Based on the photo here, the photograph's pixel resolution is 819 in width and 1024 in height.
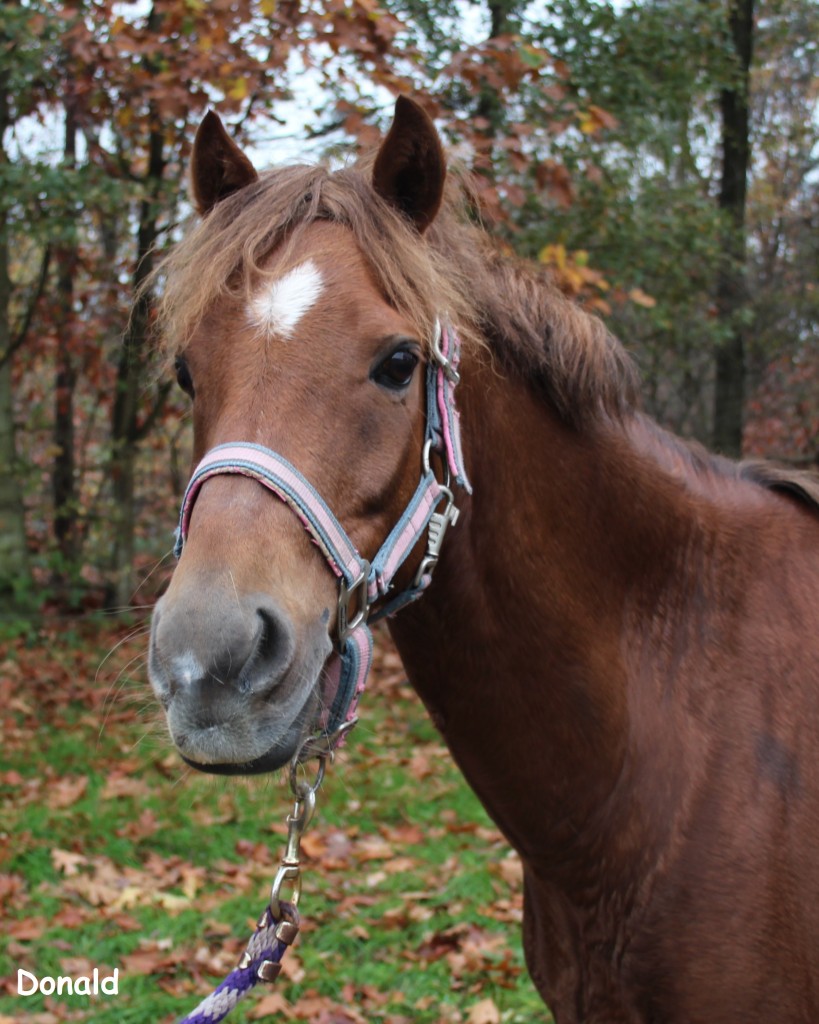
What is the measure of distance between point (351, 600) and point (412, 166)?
0.99m

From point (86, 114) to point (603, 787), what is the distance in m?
7.59

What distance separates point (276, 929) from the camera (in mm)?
1983

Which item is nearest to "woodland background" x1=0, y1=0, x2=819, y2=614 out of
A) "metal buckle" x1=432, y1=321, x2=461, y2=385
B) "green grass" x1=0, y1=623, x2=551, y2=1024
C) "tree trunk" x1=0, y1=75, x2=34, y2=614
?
"tree trunk" x1=0, y1=75, x2=34, y2=614

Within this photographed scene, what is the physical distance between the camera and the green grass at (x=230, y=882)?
3939 mm

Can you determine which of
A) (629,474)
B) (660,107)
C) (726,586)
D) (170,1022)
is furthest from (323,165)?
(660,107)

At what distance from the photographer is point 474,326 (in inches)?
87.0

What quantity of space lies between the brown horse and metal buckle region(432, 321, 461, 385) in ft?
0.08

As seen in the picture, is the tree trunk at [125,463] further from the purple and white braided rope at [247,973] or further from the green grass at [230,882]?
the purple and white braided rope at [247,973]

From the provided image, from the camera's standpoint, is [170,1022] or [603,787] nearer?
[603,787]

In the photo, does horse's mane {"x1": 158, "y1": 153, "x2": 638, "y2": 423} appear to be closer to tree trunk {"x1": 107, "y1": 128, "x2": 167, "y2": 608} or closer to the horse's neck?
the horse's neck

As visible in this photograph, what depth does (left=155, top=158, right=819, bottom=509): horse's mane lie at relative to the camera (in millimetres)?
1957

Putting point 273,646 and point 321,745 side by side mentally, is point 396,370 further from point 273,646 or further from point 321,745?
point 321,745

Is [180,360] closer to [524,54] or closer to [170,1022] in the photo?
[170,1022]

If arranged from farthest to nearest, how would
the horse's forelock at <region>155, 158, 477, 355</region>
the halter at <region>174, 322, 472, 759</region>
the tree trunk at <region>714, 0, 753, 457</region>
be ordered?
the tree trunk at <region>714, 0, 753, 457</region> < the horse's forelock at <region>155, 158, 477, 355</region> < the halter at <region>174, 322, 472, 759</region>
